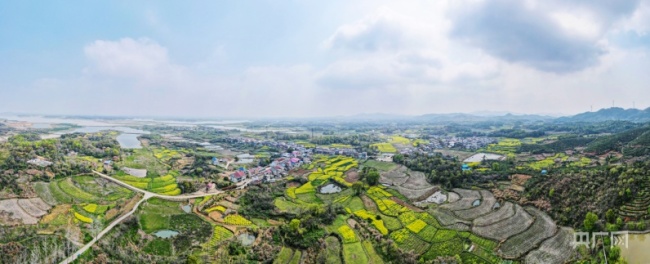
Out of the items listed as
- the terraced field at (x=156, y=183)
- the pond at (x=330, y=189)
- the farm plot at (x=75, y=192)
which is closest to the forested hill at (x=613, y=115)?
the pond at (x=330, y=189)

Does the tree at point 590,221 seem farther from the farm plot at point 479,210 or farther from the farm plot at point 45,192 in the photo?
the farm plot at point 45,192

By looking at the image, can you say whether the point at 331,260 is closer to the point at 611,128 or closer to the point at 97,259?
the point at 97,259

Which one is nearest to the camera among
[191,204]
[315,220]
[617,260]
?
[617,260]

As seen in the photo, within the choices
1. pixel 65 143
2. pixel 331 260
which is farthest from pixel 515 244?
pixel 65 143

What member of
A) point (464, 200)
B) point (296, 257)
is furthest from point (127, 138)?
point (464, 200)

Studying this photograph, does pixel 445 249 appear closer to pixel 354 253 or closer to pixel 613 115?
pixel 354 253

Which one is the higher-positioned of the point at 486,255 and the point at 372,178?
the point at 372,178

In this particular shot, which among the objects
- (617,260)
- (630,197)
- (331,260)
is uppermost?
(630,197)
